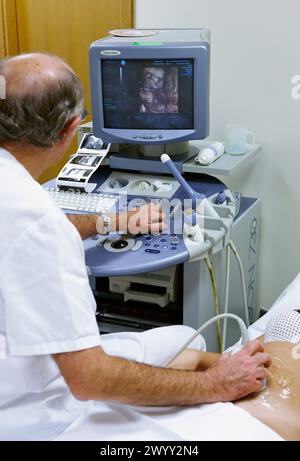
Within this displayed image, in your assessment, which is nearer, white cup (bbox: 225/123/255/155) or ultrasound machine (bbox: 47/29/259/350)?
ultrasound machine (bbox: 47/29/259/350)

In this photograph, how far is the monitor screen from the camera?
1.96 meters

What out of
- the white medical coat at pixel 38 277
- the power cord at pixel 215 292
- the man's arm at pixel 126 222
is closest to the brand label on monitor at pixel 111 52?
the man's arm at pixel 126 222

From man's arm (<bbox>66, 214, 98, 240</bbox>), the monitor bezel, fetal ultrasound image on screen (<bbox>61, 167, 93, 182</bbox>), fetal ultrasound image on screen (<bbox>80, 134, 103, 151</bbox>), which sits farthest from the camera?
fetal ultrasound image on screen (<bbox>80, 134, 103, 151</bbox>)

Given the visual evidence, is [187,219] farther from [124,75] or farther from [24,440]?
[24,440]

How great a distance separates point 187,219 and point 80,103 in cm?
63

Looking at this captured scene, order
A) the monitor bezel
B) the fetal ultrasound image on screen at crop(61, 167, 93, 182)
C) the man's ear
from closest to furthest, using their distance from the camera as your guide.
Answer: the man's ear → the monitor bezel → the fetal ultrasound image on screen at crop(61, 167, 93, 182)

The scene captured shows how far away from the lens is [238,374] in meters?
1.31

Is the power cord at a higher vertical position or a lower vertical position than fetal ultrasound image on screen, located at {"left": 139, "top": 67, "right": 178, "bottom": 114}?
lower

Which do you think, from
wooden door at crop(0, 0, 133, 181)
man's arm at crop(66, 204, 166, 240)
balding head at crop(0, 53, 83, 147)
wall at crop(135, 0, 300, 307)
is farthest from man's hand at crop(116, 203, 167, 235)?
wooden door at crop(0, 0, 133, 181)

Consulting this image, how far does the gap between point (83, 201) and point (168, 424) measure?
0.97 m

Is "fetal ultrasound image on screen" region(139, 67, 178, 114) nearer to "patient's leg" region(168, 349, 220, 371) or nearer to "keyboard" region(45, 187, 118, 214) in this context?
"keyboard" region(45, 187, 118, 214)

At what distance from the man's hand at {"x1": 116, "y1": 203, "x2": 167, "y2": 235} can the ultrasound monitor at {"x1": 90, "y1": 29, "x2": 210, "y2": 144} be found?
1.11ft

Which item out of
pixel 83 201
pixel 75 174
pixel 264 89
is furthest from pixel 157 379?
pixel 264 89

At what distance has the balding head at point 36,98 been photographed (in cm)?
114
